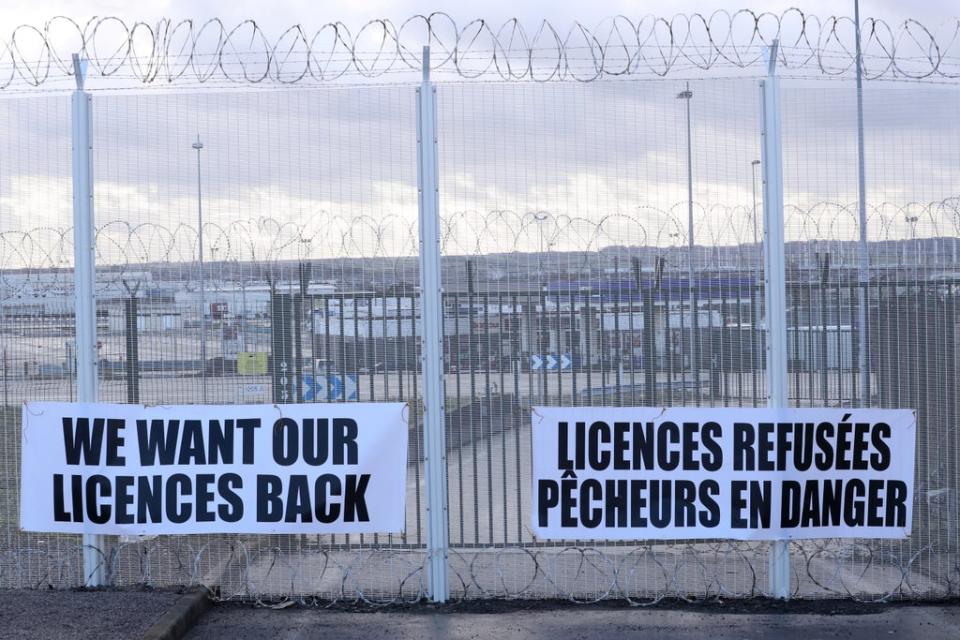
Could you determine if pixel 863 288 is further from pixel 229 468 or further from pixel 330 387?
pixel 229 468

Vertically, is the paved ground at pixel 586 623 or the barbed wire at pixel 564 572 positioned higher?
the barbed wire at pixel 564 572

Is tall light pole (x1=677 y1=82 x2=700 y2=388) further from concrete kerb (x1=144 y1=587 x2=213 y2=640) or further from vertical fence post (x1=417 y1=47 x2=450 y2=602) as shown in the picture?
concrete kerb (x1=144 y1=587 x2=213 y2=640)

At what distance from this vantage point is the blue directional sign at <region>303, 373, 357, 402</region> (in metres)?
5.98

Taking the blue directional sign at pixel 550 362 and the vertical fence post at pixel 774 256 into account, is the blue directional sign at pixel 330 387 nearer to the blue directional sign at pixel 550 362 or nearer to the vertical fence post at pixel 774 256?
the blue directional sign at pixel 550 362

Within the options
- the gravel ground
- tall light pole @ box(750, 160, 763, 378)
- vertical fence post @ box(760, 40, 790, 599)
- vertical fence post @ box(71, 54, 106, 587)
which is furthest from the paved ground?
tall light pole @ box(750, 160, 763, 378)

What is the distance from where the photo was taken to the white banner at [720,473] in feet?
19.2

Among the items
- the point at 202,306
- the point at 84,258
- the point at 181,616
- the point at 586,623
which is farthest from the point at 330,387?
the point at 586,623

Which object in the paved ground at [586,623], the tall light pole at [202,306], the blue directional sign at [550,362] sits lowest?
the paved ground at [586,623]

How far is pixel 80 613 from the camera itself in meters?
5.60

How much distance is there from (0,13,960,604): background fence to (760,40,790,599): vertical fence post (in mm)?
60

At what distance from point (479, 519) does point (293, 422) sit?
119cm

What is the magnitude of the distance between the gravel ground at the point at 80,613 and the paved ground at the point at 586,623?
298mm

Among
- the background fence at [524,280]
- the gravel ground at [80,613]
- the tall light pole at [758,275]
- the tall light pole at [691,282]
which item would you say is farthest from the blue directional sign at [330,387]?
the tall light pole at [758,275]

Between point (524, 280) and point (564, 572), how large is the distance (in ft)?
5.54
